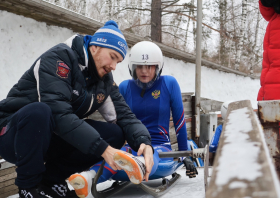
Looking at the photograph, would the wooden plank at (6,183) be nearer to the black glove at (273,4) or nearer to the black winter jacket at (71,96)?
the black winter jacket at (71,96)

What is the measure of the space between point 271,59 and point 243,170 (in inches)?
98.1

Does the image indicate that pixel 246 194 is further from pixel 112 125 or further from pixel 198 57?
pixel 198 57

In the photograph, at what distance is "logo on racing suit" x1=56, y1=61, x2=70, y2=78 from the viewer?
5.98 ft

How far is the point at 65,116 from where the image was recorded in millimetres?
1711

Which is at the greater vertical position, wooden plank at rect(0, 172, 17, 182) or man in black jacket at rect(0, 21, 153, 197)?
man in black jacket at rect(0, 21, 153, 197)

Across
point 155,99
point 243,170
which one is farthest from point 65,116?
point 155,99

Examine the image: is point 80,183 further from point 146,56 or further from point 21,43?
point 21,43

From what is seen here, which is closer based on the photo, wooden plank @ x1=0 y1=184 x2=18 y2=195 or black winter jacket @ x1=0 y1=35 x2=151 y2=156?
black winter jacket @ x1=0 y1=35 x2=151 y2=156

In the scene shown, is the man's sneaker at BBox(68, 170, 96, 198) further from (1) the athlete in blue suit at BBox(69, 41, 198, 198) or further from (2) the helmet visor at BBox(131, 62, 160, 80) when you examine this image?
(2) the helmet visor at BBox(131, 62, 160, 80)

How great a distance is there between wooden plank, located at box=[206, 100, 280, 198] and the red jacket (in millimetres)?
2119

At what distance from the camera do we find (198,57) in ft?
19.1

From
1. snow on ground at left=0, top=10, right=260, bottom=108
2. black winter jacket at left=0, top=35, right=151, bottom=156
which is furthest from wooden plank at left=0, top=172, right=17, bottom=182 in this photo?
snow on ground at left=0, top=10, right=260, bottom=108

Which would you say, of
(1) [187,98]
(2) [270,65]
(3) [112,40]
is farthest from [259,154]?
(1) [187,98]

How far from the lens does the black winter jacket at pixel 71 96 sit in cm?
170
